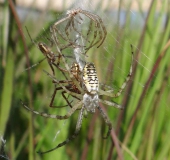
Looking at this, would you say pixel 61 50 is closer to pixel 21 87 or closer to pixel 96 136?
pixel 96 136

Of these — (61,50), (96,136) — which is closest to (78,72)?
(61,50)

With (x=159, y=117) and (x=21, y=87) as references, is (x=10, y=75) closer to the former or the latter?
(x=21, y=87)

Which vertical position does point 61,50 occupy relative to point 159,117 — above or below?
above

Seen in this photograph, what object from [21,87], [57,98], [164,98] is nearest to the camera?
[57,98]

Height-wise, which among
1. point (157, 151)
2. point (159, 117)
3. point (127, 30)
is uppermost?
point (127, 30)

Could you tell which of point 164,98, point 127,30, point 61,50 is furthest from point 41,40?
point 164,98

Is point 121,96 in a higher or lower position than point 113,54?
lower

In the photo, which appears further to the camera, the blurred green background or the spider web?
the blurred green background

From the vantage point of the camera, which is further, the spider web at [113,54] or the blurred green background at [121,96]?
the blurred green background at [121,96]

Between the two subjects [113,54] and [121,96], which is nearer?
[113,54]

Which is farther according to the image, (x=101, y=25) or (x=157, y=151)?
(x=157, y=151)

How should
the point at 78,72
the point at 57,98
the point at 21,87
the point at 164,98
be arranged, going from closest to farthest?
the point at 78,72 → the point at 57,98 → the point at 164,98 → the point at 21,87
